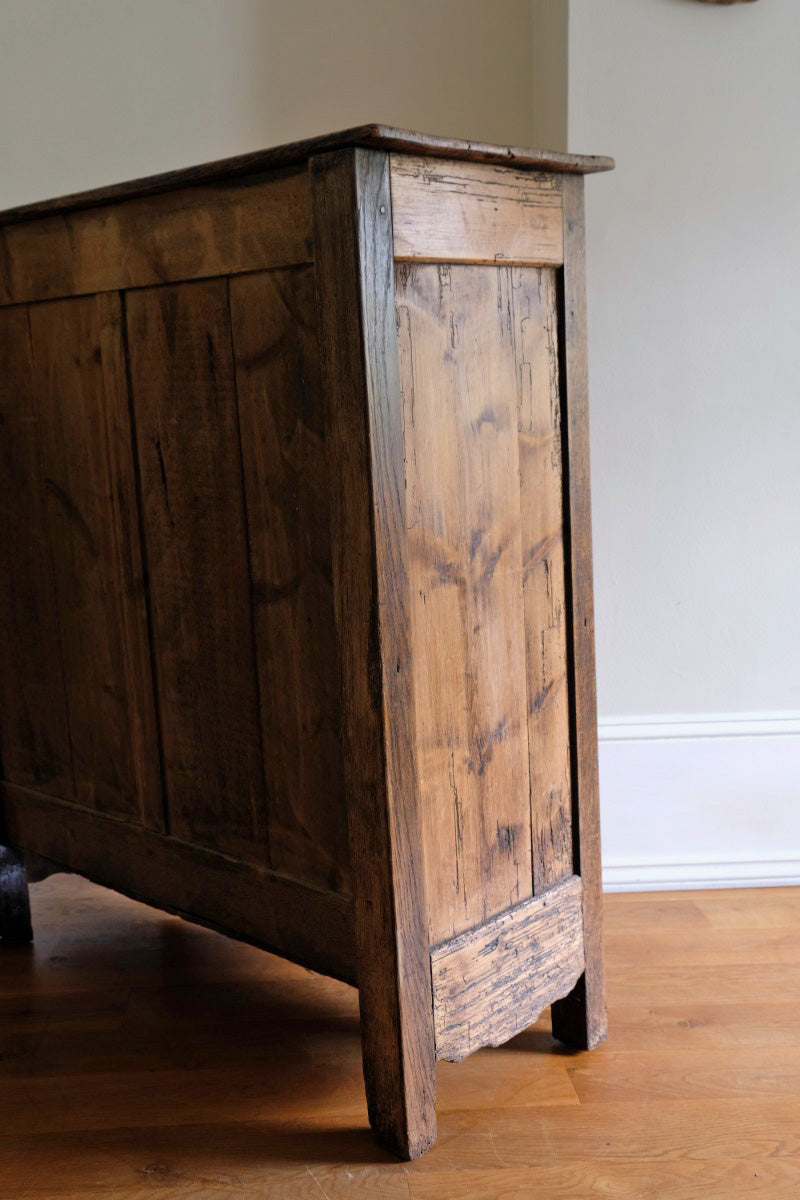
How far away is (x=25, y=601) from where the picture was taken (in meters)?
1.94

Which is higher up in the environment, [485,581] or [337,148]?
[337,148]

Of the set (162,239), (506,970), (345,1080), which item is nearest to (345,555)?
(162,239)

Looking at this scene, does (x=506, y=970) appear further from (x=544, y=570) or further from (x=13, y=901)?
(x=13, y=901)

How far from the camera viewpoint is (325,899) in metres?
1.53

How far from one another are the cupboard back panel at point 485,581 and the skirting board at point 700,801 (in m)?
0.54

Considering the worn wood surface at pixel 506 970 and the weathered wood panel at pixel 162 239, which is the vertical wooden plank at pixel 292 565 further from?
the worn wood surface at pixel 506 970

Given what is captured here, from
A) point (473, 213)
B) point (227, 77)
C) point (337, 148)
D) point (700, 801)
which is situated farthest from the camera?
point (227, 77)

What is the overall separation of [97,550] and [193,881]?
492 mm

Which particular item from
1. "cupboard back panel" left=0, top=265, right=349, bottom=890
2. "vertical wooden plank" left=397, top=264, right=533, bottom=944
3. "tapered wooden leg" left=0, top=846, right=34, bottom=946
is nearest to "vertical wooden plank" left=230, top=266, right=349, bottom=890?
"cupboard back panel" left=0, top=265, right=349, bottom=890

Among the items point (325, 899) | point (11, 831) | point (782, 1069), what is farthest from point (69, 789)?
point (782, 1069)

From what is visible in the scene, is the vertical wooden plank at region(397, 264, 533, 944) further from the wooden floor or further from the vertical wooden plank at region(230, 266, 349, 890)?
the wooden floor

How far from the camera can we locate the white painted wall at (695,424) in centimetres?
202

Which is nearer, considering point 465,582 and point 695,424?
point 465,582

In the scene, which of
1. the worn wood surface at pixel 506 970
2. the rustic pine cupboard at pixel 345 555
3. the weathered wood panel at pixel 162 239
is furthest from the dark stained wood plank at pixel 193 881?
the weathered wood panel at pixel 162 239
